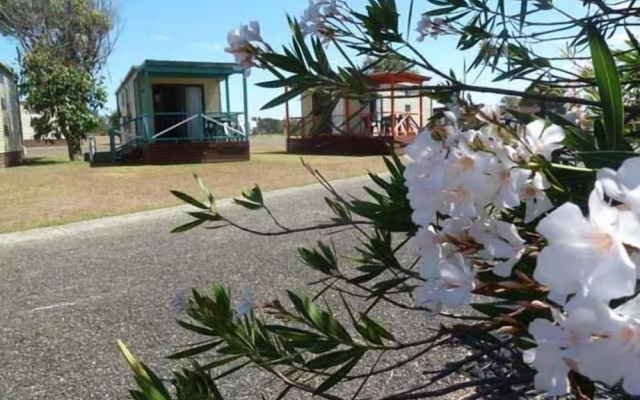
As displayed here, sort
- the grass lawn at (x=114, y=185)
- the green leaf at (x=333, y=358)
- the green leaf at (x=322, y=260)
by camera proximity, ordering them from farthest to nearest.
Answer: the grass lawn at (x=114, y=185) < the green leaf at (x=322, y=260) < the green leaf at (x=333, y=358)

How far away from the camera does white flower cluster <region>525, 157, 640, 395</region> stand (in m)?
0.31

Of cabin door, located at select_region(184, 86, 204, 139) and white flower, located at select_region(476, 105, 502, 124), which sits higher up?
cabin door, located at select_region(184, 86, 204, 139)

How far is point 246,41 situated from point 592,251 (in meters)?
0.73

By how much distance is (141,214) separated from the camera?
22.4 feet

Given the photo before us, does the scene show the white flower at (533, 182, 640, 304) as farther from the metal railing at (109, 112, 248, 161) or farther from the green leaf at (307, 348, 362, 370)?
the metal railing at (109, 112, 248, 161)

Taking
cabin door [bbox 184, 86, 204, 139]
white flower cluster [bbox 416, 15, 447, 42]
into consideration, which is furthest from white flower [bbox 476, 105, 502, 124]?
cabin door [bbox 184, 86, 204, 139]

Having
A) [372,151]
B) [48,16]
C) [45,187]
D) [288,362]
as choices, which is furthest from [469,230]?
[48,16]

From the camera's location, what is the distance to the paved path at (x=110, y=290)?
2.34 meters

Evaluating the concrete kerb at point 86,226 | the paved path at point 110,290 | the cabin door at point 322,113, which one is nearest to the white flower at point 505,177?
the cabin door at point 322,113

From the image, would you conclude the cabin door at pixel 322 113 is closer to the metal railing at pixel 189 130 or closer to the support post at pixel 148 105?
the metal railing at pixel 189 130

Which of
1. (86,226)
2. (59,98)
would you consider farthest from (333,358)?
(59,98)

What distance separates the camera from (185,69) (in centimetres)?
1515

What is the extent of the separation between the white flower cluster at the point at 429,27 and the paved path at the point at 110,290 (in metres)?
0.83

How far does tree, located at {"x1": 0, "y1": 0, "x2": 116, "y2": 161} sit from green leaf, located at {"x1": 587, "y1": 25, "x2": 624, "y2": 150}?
651 inches
